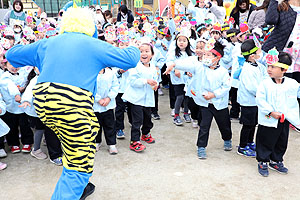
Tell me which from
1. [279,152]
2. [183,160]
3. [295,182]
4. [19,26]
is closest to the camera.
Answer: [295,182]

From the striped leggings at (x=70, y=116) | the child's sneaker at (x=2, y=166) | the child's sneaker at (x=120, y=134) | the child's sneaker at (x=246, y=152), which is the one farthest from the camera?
the child's sneaker at (x=120, y=134)

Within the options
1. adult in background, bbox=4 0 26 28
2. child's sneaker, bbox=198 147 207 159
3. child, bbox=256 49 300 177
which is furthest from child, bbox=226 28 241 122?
adult in background, bbox=4 0 26 28

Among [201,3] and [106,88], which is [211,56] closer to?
[106,88]

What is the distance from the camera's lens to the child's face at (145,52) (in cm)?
388

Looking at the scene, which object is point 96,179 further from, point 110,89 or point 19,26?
point 19,26

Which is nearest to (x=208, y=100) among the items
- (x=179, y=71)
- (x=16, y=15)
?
(x=179, y=71)

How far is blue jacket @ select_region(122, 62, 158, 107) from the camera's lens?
3945 mm

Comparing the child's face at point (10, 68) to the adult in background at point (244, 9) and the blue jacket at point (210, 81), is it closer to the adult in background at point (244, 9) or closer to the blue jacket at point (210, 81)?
the blue jacket at point (210, 81)

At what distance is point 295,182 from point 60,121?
2.55 m

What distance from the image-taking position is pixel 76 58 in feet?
7.25

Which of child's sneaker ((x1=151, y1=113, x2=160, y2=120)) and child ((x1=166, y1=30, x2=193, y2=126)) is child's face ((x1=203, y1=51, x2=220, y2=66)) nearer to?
child ((x1=166, y1=30, x2=193, y2=126))

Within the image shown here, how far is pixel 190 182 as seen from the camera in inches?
123

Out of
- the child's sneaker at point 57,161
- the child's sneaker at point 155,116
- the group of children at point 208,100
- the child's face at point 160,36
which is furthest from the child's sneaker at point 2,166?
the child's face at point 160,36

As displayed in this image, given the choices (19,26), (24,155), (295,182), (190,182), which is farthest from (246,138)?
(19,26)
